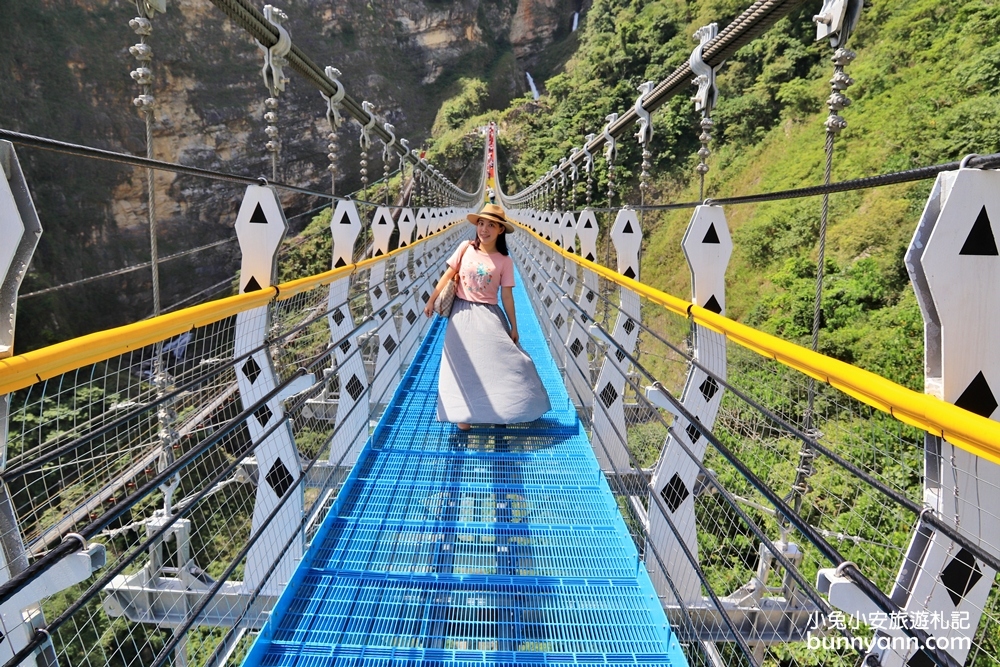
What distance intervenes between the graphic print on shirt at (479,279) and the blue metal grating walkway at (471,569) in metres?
0.68

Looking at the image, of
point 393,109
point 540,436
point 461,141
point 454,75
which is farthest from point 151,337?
point 454,75

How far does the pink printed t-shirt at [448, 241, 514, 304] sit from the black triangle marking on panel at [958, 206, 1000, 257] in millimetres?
1979

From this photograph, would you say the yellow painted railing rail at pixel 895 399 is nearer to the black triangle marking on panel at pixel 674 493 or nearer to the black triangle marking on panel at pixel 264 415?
the black triangle marking on panel at pixel 674 493

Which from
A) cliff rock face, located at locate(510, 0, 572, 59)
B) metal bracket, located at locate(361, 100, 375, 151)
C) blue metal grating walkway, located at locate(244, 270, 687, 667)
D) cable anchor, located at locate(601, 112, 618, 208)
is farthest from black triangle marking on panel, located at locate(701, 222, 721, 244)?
cliff rock face, located at locate(510, 0, 572, 59)

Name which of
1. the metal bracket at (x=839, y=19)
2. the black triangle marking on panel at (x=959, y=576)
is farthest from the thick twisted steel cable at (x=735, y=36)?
the black triangle marking on panel at (x=959, y=576)

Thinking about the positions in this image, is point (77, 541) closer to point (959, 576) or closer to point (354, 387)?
point (959, 576)

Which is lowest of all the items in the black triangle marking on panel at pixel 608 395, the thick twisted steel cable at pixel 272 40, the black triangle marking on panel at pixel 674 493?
the black triangle marking on panel at pixel 674 493

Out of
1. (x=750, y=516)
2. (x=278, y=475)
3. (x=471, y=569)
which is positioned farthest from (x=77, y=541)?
(x=750, y=516)

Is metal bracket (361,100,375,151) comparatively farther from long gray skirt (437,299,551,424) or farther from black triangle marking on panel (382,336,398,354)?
long gray skirt (437,299,551,424)

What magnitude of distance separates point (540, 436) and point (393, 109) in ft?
129

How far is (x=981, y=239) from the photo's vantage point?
87cm

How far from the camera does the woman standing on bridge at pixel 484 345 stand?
2707 mm

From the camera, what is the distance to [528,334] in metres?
5.04

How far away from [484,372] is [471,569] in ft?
3.18
